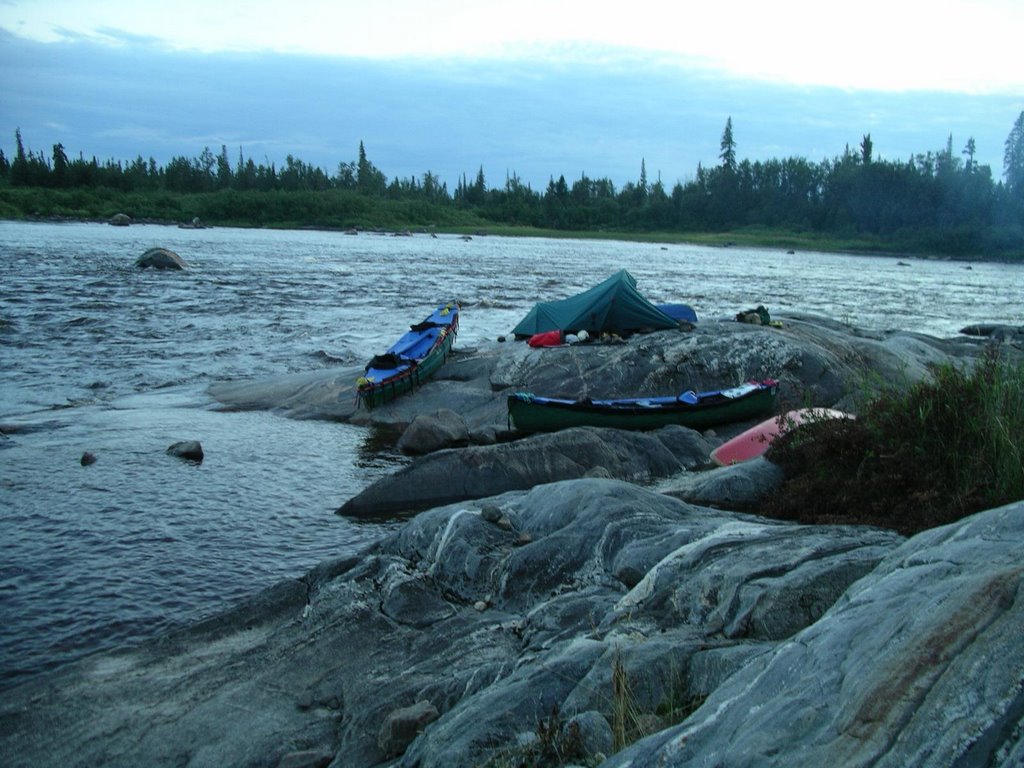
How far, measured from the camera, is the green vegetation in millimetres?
8062

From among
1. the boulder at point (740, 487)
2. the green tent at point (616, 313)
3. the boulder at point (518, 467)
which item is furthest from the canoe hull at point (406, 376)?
the boulder at point (740, 487)

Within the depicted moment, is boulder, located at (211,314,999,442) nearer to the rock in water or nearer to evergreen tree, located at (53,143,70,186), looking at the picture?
the rock in water

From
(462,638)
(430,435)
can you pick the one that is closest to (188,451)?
(430,435)

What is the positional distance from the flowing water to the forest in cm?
5790

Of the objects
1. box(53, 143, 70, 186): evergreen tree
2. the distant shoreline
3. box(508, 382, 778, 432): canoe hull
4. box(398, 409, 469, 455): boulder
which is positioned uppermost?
box(53, 143, 70, 186): evergreen tree

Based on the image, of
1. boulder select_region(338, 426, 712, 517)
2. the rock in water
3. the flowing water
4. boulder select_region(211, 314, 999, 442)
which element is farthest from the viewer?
boulder select_region(211, 314, 999, 442)

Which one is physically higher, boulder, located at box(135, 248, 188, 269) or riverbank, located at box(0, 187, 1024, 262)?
riverbank, located at box(0, 187, 1024, 262)

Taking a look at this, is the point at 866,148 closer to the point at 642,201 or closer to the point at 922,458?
the point at 642,201

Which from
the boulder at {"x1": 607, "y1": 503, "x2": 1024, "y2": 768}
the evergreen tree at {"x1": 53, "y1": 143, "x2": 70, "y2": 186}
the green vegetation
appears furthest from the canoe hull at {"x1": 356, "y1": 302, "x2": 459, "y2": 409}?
the evergreen tree at {"x1": 53, "y1": 143, "x2": 70, "y2": 186}

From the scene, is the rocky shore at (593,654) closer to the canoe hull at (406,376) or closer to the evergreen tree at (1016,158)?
the canoe hull at (406,376)

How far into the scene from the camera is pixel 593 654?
591 cm

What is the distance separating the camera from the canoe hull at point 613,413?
16656 millimetres

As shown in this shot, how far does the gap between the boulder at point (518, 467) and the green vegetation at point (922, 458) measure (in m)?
4.04

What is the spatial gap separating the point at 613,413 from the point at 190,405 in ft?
29.5
